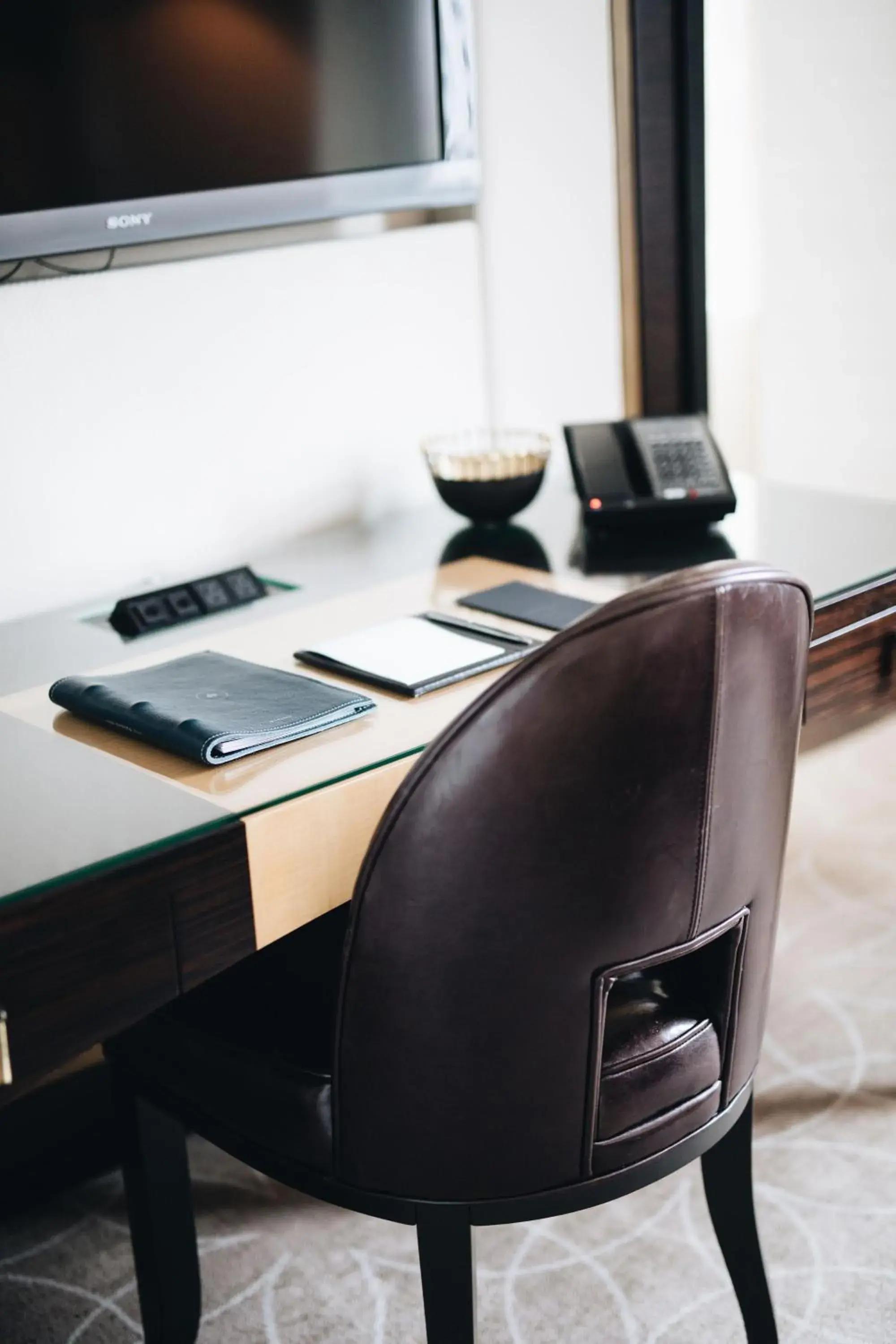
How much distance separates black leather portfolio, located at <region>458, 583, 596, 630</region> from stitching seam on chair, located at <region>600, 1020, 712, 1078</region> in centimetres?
48

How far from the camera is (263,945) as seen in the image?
118 centimetres

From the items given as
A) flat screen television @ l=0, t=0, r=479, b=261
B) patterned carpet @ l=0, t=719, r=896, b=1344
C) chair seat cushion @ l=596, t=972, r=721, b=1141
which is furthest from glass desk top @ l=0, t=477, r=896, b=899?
patterned carpet @ l=0, t=719, r=896, b=1344

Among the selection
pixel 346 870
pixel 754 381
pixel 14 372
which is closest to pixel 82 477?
pixel 14 372

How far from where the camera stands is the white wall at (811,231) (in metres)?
2.68

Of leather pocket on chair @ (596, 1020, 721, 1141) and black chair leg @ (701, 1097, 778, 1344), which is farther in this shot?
black chair leg @ (701, 1097, 778, 1344)

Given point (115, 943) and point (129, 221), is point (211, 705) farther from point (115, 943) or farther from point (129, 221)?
point (129, 221)

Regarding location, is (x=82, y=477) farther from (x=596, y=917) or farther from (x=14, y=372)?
(x=596, y=917)

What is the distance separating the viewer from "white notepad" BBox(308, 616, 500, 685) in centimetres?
143

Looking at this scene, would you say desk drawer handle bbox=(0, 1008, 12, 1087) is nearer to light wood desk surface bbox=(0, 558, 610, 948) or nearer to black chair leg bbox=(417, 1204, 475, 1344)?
light wood desk surface bbox=(0, 558, 610, 948)

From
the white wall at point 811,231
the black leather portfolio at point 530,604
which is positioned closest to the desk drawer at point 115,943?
the black leather portfolio at point 530,604

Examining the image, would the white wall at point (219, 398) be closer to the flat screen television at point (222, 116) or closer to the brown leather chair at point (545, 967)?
the flat screen television at point (222, 116)

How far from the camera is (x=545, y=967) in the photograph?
42.6 inches

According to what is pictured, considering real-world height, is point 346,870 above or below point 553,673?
below

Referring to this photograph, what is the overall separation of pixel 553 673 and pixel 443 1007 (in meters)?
0.29
